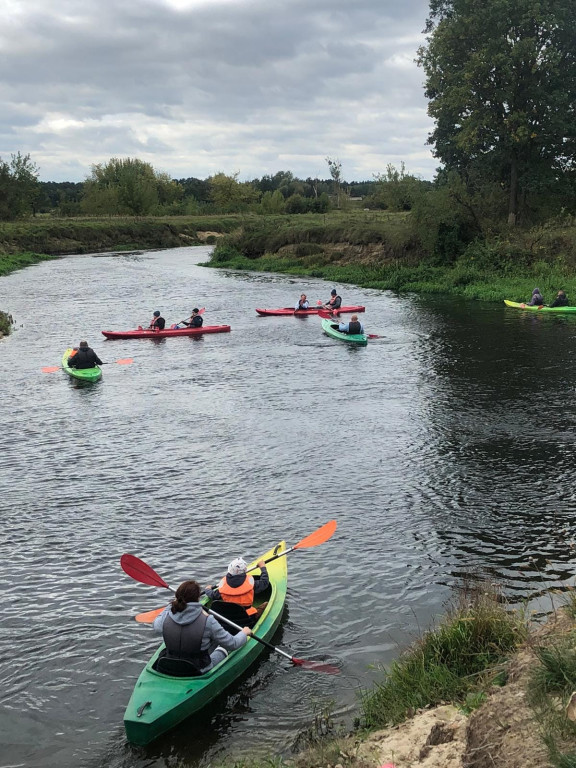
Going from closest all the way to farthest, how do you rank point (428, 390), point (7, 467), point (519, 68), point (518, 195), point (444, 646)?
point (444, 646) → point (7, 467) → point (428, 390) → point (519, 68) → point (518, 195)

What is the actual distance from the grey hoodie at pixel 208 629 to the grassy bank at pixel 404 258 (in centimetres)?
3047

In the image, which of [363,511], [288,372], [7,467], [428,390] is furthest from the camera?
[288,372]

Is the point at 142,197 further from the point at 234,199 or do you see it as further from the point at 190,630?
the point at 190,630

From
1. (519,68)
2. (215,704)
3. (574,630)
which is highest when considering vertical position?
(519,68)

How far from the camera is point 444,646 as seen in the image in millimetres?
8141

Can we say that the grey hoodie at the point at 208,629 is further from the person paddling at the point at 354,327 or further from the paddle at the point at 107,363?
the person paddling at the point at 354,327

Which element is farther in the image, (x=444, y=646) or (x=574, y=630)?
(x=444, y=646)

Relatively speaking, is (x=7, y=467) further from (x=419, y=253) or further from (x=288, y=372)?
(x=419, y=253)

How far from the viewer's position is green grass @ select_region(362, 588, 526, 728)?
7.38 m

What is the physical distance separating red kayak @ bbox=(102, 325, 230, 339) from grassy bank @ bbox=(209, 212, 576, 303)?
14.8 meters

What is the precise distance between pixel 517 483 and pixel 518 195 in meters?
36.1

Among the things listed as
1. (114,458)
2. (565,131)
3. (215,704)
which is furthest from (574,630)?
(565,131)

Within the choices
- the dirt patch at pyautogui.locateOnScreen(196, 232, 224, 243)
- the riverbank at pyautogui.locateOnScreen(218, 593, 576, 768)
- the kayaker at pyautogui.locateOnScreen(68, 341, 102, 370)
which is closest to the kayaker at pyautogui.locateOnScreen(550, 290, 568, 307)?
the kayaker at pyautogui.locateOnScreen(68, 341, 102, 370)

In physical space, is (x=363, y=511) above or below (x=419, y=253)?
below
